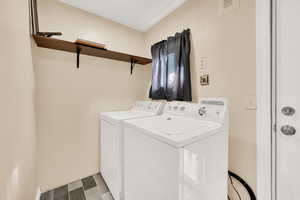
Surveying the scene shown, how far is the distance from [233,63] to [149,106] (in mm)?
1157

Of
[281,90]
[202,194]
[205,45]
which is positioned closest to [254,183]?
[202,194]

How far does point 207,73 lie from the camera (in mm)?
1406

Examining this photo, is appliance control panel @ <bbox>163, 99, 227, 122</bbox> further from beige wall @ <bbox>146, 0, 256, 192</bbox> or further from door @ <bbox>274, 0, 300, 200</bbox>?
door @ <bbox>274, 0, 300, 200</bbox>

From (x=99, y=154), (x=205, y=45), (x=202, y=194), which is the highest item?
(x=205, y=45)

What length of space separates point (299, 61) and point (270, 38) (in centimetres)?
27

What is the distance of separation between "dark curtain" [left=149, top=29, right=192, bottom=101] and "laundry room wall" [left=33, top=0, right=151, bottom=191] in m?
0.60

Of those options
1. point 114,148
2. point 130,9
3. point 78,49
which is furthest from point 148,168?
point 130,9

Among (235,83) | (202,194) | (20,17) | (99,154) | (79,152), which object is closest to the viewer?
(202,194)

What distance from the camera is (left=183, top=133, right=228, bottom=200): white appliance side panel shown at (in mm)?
742

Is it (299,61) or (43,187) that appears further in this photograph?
(43,187)

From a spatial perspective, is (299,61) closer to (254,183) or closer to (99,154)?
(254,183)

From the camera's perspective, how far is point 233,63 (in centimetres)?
119

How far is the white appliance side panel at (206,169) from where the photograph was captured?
0.74 meters

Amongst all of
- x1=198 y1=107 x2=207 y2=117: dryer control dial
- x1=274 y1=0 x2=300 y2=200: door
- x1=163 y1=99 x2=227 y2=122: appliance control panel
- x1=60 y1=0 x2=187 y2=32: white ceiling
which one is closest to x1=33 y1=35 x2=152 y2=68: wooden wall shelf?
x1=60 y1=0 x2=187 y2=32: white ceiling
